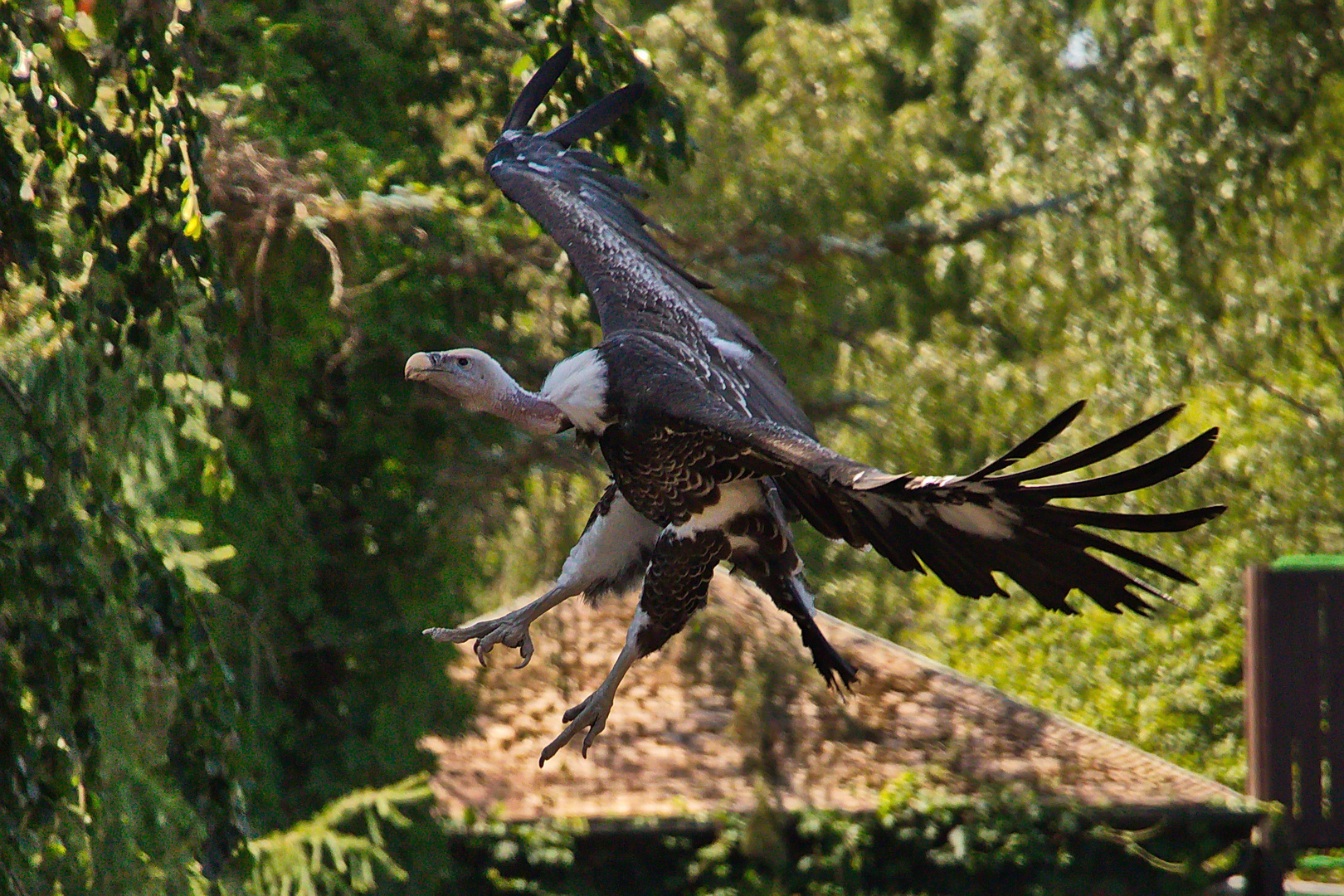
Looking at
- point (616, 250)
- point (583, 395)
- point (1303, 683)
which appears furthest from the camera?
point (1303, 683)

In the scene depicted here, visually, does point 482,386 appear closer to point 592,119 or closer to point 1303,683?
point 592,119

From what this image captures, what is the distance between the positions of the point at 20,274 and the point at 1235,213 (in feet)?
23.2

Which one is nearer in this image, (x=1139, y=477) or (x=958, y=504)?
(x=1139, y=477)

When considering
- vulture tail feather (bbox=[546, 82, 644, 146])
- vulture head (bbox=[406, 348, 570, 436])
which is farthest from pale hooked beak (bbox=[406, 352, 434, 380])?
vulture tail feather (bbox=[546, 82, 644, 146])

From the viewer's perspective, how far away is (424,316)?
25.8ft

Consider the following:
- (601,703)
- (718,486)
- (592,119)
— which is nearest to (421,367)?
(718,486)

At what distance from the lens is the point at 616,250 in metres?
3.26

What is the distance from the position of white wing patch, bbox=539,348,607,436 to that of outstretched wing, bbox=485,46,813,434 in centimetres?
22

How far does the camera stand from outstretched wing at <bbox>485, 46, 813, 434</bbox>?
10.1 ft

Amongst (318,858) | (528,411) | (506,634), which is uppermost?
(528,411)

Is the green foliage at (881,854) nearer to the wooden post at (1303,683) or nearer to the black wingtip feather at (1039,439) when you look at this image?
the wooden post at (1303,683)

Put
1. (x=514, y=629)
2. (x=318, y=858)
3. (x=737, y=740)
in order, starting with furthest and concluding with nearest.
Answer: (x=737, y=740), (x=318, y=858), (x=514, y=629)

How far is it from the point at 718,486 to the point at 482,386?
38 cm

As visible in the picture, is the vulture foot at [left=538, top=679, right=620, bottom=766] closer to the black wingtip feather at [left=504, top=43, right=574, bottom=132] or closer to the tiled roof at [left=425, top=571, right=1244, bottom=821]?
the black wingtip feather at [left=504, top=43, right=574, bottom=132]
